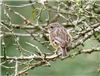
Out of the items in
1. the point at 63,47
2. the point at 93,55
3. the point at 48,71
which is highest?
the point at 63,47

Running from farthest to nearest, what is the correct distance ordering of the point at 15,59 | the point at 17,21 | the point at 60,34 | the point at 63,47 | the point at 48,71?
the point at 17,21 < the point at 48,71 < the point at 60,34 < the point at 63,47 < the point at 15,59

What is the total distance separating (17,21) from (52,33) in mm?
2688

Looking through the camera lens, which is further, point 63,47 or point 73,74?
point 73,74

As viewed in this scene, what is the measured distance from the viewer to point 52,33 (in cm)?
591

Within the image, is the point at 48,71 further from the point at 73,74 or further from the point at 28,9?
the point at 28,9

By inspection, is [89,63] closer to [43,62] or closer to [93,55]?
[93,55]

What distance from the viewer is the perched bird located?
5.33 m

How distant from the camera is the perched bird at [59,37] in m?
5.33

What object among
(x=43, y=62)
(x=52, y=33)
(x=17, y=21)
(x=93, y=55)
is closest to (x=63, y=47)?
(x=52, y=33)

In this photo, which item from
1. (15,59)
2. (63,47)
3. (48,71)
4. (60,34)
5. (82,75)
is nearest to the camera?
(15,59)

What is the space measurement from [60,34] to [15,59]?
203 cm

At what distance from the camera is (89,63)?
6902 mm

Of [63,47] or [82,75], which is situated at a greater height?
[63,47]

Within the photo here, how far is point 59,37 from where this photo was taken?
5770 mm
